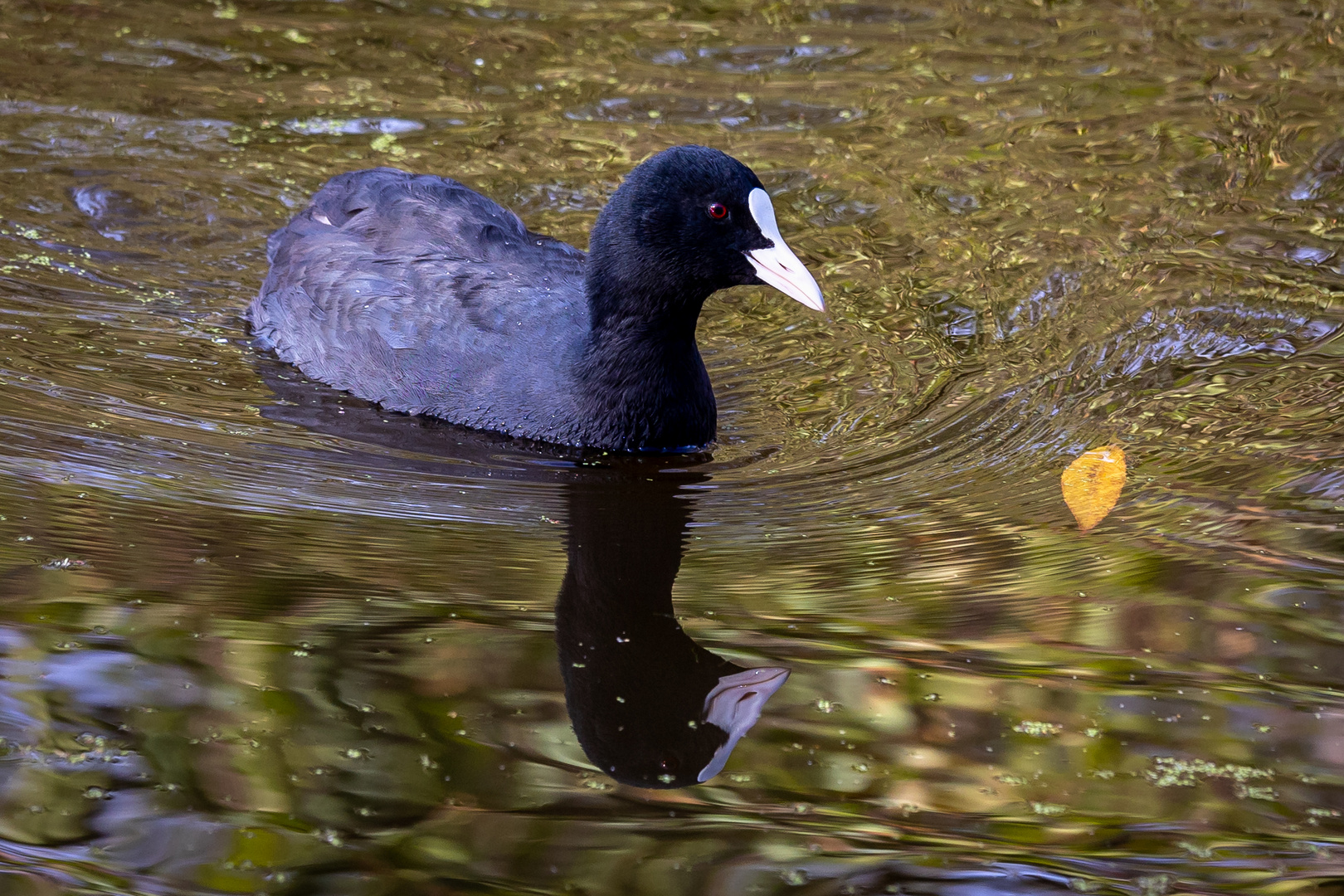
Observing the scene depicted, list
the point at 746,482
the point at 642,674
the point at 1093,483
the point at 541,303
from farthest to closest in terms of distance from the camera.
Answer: the point at 541,303
the point at 746,482
the point at 1093,483
the point at 642,674

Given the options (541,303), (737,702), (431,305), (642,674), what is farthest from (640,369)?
(737,702)

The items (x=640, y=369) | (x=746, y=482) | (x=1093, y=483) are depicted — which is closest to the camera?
(x=1093, y=483)

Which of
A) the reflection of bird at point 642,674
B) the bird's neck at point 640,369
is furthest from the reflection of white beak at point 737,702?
the bird's neck at point 640,369

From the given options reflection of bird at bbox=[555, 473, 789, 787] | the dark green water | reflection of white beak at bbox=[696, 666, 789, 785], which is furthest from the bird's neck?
reflection of white beak at bbox=[696, 666, 789, 785]

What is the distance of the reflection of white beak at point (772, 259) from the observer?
13.8 ft

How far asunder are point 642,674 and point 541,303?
175 cm

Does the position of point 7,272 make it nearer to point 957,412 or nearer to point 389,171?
point 389,171

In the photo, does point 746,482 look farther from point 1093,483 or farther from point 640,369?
point 1093,483

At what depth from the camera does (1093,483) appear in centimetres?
409

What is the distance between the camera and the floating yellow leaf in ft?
12.8

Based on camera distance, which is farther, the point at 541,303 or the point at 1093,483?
the point at 541,303

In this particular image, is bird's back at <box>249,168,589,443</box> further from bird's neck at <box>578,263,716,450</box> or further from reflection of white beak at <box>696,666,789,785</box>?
reflection of white beak at <box>696,666,789,785</box>

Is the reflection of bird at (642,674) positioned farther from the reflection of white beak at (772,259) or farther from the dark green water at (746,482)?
the reflection of white beak at (772,259)

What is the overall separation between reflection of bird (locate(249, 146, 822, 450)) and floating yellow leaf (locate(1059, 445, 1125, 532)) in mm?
828
